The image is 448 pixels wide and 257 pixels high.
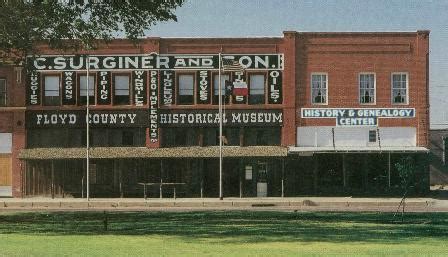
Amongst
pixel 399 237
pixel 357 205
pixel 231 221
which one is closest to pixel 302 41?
pixel 357 205

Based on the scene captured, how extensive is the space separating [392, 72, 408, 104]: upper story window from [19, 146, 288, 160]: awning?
776 cm

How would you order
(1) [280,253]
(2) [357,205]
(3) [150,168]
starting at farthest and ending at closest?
(3) [150,168]
(2) [357,205]
(1) [280,253]

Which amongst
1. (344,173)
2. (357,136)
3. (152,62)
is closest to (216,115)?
(152,62)

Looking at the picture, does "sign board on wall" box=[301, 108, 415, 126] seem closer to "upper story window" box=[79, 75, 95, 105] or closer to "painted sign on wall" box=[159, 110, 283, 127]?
"painted sign on wall" box=[159, 110, 283, 127]

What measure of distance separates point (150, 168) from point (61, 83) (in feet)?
26.1

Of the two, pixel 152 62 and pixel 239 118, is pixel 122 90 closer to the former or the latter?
pixel 152 62

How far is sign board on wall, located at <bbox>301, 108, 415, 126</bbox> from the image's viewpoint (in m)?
48.0

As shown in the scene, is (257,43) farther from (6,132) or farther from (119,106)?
(6,132)

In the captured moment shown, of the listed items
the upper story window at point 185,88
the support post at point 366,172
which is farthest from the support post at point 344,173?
the upper story window at point 185,88

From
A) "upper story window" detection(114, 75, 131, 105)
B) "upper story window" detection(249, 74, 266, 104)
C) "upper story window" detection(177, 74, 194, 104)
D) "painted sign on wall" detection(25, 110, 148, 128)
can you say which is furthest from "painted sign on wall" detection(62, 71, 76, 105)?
"upper story window" detection(249, 74, 266, 104)

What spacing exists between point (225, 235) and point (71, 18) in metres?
12.3

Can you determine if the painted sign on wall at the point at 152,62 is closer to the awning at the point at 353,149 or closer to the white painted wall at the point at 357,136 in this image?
the white painted wall at the point at 357,136

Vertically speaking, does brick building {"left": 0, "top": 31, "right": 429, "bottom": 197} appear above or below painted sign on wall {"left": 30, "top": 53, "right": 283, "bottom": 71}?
below

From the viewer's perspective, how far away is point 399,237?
68.1ft
